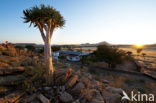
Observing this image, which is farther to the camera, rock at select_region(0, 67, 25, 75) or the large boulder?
the large boulder

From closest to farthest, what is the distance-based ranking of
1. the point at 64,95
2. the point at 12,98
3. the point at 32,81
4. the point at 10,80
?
1. the point at 12,98
2. the point at 64,95
3. the point at 10,80
4. the point at 32,81

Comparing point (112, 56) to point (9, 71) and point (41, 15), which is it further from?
point (9, 71)

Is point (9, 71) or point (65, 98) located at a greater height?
point (9, 71)

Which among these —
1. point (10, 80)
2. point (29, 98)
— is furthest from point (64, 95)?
point (10, 80)

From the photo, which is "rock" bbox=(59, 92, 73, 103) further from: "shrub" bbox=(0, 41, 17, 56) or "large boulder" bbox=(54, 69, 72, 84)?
"shrub" bbox=(0, 41, 17, 56)

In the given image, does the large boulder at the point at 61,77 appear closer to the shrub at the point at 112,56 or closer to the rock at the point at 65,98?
the rock at the point at 65,98

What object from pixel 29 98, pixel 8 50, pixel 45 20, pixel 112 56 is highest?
pixel 45 20

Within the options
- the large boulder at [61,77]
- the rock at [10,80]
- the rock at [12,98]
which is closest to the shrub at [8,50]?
Result: the rock at [10,80]

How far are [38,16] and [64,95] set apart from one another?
4.54m

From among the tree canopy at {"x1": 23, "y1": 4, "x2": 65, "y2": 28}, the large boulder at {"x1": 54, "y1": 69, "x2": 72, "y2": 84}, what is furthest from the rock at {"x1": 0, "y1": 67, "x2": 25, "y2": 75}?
the tree canopy at {"x1": 23, "y1": 4, "x2": 65, "y2": 28}

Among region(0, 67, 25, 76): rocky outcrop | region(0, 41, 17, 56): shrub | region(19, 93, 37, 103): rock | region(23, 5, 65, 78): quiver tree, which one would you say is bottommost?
region(19, 93, 37, 103): rock

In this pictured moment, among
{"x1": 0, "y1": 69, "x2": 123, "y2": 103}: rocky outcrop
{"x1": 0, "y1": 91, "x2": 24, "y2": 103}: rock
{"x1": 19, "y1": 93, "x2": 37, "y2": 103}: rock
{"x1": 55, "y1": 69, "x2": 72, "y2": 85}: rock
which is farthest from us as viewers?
{"x1": 55, "y1": 69, "x2": 72, "y2": 85}: rock

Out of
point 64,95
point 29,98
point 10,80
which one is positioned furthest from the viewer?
point 10,80

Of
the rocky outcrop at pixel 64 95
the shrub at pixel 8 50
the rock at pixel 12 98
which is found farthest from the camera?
the shrub at pixel 8 50
